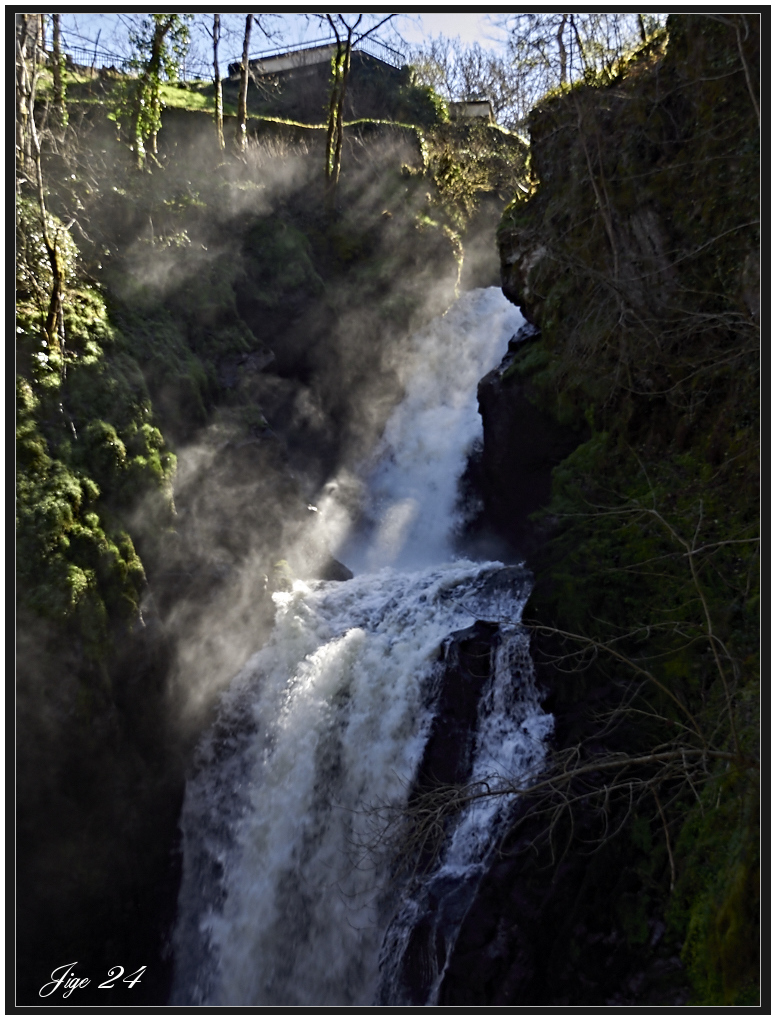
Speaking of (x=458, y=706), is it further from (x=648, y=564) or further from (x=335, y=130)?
(x=335, y=130)

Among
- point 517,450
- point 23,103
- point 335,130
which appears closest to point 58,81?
point 23,103

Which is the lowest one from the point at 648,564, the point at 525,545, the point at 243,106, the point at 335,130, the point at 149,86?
the point at 525,545

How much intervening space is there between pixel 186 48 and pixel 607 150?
34.6 feet

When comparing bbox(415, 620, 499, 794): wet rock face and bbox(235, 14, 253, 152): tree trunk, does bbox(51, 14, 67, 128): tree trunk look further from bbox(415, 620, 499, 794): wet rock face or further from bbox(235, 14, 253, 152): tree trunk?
bbox(415, 620, 499, 794): wet rock face

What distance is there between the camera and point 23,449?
9367 millimetres

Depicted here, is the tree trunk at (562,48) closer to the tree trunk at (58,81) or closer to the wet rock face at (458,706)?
the wet rock face at (458,706)

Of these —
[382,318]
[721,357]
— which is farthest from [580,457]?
[382,318]

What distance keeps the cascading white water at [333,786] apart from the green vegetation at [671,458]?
1399 mm

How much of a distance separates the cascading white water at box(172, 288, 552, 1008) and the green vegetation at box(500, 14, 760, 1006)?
1399 millimetres

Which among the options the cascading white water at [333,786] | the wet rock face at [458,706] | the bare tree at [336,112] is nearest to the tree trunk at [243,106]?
the bare tree at [336,112]

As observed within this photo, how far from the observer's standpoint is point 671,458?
8.74 m

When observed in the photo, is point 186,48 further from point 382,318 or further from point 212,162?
point 382,318

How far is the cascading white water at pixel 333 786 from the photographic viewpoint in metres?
7.86

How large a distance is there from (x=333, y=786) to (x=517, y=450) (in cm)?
753
